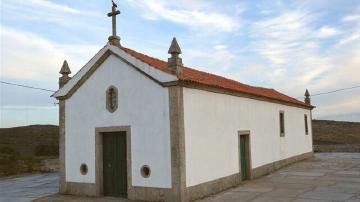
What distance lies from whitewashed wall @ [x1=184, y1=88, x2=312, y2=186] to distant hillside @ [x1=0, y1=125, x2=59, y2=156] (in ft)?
98.1

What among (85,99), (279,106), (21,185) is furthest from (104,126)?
(279,106)

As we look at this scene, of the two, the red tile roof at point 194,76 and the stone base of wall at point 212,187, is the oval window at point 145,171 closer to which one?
the stone base of wall at point 212,187

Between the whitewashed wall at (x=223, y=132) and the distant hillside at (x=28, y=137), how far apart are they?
98.1ft

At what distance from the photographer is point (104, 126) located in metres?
12.7

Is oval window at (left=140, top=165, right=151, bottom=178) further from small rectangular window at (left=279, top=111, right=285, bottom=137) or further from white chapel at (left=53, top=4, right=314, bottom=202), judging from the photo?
small rectangular window at (left=279, top=111, right=285, bottom=137)

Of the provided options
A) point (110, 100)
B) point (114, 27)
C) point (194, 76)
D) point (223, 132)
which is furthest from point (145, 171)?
point (114, 27)

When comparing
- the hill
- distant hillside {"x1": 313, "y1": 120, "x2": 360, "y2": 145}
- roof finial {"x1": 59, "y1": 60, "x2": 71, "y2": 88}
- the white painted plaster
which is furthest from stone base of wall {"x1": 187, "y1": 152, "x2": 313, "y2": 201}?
distant hillside {"x1": 313, "y1": 120, "x2": 360, "y2": 145}

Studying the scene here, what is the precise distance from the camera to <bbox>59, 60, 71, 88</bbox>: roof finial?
14125 mm

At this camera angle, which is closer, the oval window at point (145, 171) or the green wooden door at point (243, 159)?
the oval window at point (145, 171)

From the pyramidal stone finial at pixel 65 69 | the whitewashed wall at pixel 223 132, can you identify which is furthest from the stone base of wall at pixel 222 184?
the pyramidal stone finial at pixel 65 69

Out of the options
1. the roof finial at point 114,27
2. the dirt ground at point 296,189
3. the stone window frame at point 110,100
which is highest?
the roof finial at point 114,27

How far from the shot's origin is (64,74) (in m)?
14.2

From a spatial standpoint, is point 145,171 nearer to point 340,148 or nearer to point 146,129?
point 146,129

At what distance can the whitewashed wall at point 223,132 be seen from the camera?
38.4ft
